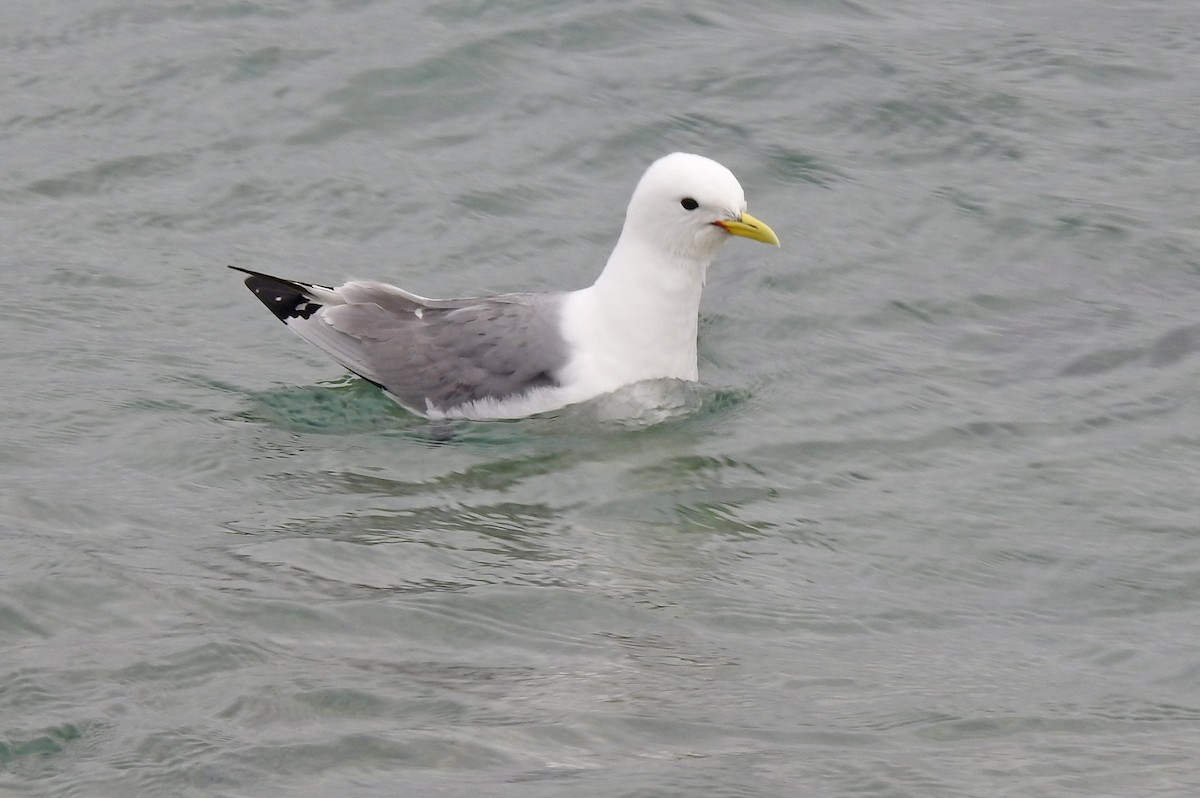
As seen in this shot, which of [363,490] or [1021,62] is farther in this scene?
[1021,62]

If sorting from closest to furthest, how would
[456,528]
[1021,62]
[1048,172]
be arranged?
[456,528] → [1048,172] → [1021,62]

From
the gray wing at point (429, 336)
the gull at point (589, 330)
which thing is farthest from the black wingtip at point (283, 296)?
the gull at point (589, 330)

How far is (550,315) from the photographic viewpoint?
8.24m

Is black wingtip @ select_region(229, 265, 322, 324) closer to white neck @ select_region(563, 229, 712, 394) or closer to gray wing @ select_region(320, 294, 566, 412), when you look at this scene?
gray wing @ select_region(320, 294, 566, 412)

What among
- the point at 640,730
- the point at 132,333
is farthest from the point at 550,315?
the point at 640,730

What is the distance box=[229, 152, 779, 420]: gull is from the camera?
26.4 ft

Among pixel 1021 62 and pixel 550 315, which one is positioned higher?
pixel 1021 62

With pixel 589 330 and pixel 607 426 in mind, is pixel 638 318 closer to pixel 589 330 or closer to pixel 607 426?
pixel 589 330

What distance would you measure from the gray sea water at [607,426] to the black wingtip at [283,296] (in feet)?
1.15

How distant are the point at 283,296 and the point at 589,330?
1.51 meters

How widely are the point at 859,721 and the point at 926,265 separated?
4667 mm

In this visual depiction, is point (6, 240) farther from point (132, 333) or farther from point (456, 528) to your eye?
point (456, 528)

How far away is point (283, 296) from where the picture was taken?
28.1 ft

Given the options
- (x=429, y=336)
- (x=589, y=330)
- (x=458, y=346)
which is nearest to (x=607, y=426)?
(x=589, y=330)
